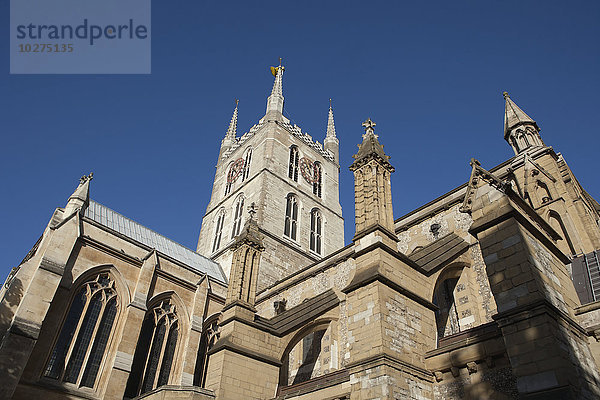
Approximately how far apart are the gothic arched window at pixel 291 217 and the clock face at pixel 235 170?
601 centimetres

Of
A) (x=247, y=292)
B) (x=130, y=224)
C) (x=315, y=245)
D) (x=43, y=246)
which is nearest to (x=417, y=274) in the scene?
(x=247, y=292)

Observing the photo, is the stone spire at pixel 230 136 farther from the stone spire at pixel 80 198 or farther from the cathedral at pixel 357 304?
the stone spire at pixel 80 198

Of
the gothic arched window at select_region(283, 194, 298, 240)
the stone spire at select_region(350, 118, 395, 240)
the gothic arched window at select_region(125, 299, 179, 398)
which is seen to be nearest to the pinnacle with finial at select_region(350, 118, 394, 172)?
the stone spire at select_region(350, 118, 395, 240)

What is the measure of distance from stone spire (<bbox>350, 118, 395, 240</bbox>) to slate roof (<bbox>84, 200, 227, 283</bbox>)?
48.8ft

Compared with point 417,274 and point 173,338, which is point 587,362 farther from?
point 173,338

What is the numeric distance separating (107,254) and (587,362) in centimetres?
1847

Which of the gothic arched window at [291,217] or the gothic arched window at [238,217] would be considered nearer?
the gothic arched window at [291,217]

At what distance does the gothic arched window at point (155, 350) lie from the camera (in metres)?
18.0

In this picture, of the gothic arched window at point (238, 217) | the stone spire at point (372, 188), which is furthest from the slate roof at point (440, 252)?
the gothic arched window at point (238, 217)

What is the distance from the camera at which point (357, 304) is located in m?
9.45

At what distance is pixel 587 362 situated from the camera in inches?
288

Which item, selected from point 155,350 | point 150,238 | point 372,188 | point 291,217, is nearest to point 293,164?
point 291,217

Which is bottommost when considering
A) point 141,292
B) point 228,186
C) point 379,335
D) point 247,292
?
point 379,335

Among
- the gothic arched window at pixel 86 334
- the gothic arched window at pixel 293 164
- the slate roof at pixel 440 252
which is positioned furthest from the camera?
the gothic arched window at pixel 293 164
